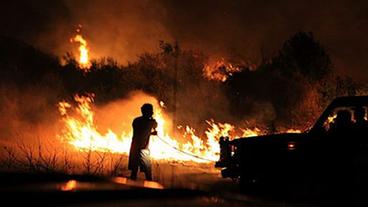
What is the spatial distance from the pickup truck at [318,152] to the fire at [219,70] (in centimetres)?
1794

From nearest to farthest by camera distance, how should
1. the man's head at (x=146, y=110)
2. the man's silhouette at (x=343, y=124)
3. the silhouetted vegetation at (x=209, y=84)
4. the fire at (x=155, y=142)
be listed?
the man's silhouette at (x=343, y=124) < the man's head at (x=146, y=110) < the fire at (x=155, y=142) < the silhouetted vegetation at (x=209, y=84)

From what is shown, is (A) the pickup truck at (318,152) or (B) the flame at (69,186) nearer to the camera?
(B) the flame at (69,186)

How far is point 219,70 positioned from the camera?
2683 centimetres

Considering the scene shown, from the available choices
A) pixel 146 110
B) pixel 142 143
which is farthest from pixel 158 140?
pixel 146 110

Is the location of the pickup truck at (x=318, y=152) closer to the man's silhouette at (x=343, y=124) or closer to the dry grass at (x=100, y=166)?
the man's silhouette at (x=343, y=124)

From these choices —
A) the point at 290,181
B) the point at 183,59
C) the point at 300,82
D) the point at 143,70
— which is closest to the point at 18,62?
the point at 143,70

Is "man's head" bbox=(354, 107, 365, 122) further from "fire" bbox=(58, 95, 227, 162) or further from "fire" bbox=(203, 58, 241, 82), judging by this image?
"fire" bbox=(203, 58, 241, 82)

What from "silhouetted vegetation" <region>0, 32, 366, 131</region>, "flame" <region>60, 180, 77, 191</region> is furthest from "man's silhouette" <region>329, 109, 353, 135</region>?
"silhouetted vegetation" <region>0, 32, 366, 131</region>

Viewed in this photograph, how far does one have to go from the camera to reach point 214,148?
15844mm

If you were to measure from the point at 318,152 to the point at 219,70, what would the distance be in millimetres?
19632

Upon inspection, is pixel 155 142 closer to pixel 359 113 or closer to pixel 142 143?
pixel 142 143

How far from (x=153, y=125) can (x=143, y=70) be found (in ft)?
63.6

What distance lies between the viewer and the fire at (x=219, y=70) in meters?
26.2

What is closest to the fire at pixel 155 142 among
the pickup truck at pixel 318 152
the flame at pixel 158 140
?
the flame at pixel 158 140
